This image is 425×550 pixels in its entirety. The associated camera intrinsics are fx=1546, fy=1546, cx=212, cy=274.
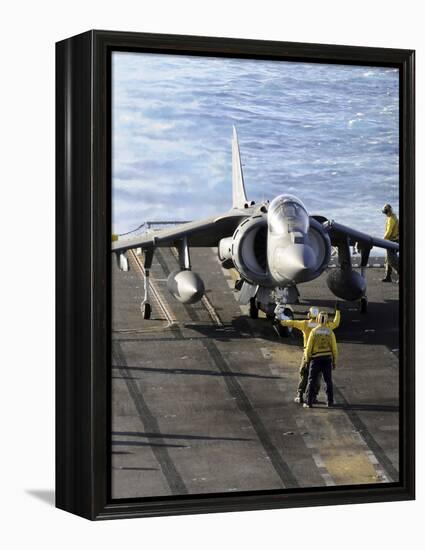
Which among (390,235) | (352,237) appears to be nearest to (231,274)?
(352,237)

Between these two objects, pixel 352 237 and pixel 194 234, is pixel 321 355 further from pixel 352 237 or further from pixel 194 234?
pixel 194 234

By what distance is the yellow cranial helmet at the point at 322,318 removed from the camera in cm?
1295

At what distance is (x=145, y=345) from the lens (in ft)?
40.4

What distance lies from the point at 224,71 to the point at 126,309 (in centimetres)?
209

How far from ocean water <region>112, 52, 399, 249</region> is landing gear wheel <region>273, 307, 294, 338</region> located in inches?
34.0

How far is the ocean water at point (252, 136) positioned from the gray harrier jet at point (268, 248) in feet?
0.33

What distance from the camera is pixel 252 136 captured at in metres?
12.6

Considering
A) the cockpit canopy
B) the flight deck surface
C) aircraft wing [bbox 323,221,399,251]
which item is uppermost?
the cockpit canopy

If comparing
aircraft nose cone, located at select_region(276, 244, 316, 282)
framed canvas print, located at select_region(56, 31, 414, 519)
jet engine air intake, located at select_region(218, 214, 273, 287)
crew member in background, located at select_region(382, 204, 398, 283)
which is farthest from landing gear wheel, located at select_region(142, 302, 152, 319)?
A: crew member in background, located at select_region(382, 204, 398, 283)

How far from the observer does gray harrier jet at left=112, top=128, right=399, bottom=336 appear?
12.5 meters

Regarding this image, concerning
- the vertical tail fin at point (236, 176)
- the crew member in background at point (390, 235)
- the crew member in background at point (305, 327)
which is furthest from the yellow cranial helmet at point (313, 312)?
the vertical tail fin at point (236, 176)

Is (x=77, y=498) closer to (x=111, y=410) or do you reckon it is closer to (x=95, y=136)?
(x=111, y=410)

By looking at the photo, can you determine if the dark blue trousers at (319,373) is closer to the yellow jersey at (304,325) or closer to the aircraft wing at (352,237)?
the yellow jersey at (304,325)

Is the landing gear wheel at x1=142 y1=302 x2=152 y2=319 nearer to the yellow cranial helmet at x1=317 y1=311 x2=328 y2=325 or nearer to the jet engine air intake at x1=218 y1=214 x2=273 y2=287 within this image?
the jet engine air intake at x1=218 y1=214 x2=273 y2=287
